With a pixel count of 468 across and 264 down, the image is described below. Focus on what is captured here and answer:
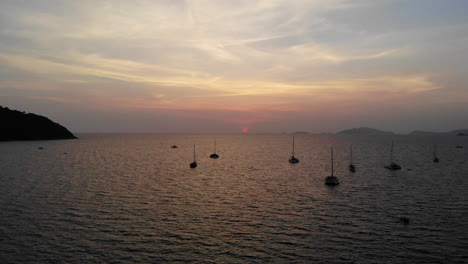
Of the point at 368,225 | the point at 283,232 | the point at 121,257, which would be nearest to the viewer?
the point at 121,257

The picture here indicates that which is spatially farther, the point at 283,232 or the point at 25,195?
the point at 25,195

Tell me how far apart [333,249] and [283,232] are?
636 cm

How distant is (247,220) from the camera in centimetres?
3922

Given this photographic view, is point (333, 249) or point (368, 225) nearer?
point (333, 249)

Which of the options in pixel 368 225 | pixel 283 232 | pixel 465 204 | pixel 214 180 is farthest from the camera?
pixel 214 180

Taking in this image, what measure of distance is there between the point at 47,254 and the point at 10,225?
37.2 ft

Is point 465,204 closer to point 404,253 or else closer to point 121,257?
point 404,253

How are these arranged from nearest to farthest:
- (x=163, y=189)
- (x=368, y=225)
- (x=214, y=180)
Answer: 1. (x=368, y=225)
2. (x=163, y=189)
3. (x=214, y=180)

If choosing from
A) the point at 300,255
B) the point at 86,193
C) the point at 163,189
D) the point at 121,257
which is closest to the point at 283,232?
the point at 300,255

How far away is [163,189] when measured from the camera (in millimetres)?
59719

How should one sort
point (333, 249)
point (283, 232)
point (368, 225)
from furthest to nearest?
point (368, 225) < point (283, 232) < point (333, 249)

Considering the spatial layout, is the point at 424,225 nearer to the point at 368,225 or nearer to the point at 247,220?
the point at 368,225

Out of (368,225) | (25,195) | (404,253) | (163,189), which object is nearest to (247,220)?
(368,225)

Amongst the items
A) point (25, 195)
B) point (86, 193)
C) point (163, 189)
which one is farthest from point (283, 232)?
point (25, 195)
